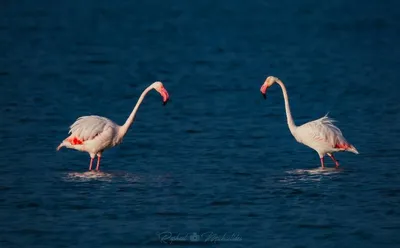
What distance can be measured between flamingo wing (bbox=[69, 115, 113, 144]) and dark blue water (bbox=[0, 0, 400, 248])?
1.71 feet

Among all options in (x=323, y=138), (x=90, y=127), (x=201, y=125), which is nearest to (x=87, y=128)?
(x=90, y=127)

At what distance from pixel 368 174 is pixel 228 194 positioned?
2.14 m

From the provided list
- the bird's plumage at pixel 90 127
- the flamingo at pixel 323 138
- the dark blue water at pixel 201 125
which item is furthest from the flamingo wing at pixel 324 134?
the bird's plumage at pixel 90 127

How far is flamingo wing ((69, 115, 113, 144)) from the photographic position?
14.5m

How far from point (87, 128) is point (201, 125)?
417 cm

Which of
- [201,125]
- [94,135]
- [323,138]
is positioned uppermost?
[201,125]

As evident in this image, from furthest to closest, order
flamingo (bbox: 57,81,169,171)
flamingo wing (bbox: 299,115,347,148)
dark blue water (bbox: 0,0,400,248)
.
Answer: flamingo wing (bbox: 299,115,347,148) → flamingo (bbox: 57,81,169,171) → dark blue water (bbox: 0,0,400,248)

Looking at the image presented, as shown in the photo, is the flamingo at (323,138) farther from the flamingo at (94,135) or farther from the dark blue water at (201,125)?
the flamingo at (94,135)

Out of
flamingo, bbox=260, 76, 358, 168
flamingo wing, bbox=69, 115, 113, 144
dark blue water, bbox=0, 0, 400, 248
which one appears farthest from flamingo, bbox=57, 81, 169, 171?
flamingo, bbox=260, 76, 358, 168

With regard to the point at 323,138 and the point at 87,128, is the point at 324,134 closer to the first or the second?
the point at 323,138

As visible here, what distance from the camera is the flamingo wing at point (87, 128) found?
1454 cm

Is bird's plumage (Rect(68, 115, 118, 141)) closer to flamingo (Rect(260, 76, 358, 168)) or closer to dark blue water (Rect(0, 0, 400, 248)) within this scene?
dark blue water (Rect(0, 0, 400, 248))

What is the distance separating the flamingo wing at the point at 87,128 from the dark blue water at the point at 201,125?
1.71 feet

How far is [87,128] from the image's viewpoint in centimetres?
1457
